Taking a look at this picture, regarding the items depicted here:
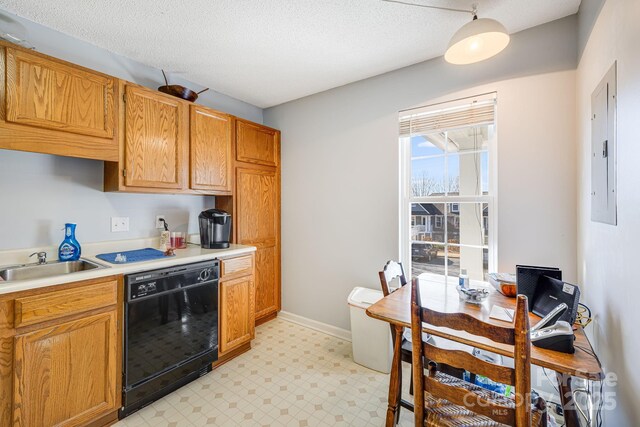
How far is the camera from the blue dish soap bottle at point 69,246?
1.80m

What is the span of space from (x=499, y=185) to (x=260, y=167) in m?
2.23

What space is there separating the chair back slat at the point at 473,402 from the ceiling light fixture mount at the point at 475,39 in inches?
66.5

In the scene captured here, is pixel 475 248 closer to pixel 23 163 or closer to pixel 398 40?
pixel 398 40

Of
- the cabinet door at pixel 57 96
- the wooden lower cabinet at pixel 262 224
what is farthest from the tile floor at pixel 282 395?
the cabinet door at pixel 57 96

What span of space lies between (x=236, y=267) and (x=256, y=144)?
1.34m

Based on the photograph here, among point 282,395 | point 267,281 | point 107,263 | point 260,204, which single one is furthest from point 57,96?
point 282,395

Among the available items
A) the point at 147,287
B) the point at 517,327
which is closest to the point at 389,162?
the point at 517,327

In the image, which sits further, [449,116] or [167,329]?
[449,116]

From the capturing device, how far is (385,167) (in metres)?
2.46

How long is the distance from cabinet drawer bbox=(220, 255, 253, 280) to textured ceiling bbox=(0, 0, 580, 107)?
1.70m

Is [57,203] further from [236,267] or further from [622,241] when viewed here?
[622,241]

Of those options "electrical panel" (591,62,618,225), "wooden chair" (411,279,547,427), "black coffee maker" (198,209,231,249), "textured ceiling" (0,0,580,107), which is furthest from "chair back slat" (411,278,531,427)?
"black coffee maker" (198,209,231,249)

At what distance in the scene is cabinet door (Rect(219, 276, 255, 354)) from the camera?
2.24m

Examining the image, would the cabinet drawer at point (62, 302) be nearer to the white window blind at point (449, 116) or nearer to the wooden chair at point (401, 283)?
the wooden chair at point (401, 283)
